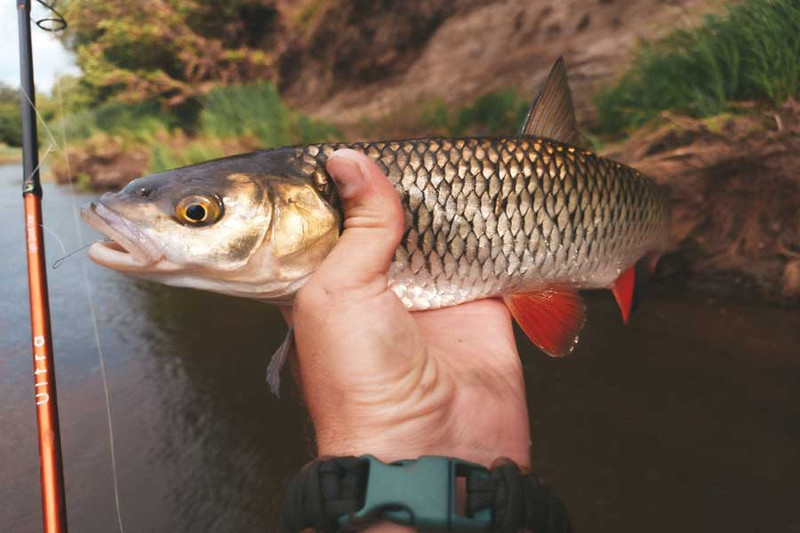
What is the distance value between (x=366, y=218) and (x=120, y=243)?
0.65 meters

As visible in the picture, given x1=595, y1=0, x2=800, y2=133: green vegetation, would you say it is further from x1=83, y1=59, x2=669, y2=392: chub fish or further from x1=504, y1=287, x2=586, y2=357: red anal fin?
x1=504, y1=287, x2=586, y2=357: red anal fin

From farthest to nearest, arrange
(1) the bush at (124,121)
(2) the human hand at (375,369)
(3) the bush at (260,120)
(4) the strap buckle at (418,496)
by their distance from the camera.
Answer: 1. (1) the bush at (124,121)
2. (3) the bush at (260,120)
3. (2) the human hand at (375,369)
4. (4) the strap buckle at (418,496)

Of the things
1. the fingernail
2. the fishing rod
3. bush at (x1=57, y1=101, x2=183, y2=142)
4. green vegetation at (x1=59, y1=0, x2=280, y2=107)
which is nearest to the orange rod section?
the fishing rod

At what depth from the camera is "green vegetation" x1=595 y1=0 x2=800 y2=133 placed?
4438 millimetres

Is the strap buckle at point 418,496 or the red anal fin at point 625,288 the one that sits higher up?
the red anal fin at point 625,288

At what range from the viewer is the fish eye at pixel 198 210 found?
63.3 inches

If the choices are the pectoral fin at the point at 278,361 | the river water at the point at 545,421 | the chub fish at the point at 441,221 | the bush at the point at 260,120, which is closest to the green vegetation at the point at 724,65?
the river water at the point at 545,421

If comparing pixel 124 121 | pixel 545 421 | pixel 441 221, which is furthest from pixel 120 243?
pixel 124 121

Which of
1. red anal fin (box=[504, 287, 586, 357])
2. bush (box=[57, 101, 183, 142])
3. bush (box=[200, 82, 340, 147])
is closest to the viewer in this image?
red anal fin (box=[504, 287, 586, 357])

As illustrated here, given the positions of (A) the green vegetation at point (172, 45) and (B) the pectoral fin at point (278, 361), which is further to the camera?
(A) the green vegetation at point (172, 45)

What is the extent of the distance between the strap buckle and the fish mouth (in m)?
0.79

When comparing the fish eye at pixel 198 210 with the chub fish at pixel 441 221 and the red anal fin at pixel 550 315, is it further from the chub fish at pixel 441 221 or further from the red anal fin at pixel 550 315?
the red anal fin at pixel 550 315

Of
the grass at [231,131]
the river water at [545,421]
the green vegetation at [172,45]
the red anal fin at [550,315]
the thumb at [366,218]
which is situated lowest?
the river water at [545,421]

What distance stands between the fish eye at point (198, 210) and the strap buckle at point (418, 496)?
78cm
